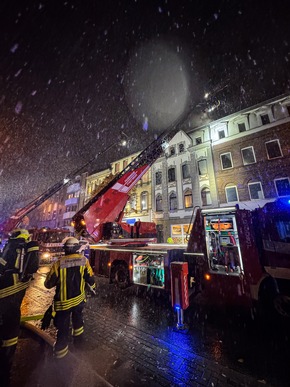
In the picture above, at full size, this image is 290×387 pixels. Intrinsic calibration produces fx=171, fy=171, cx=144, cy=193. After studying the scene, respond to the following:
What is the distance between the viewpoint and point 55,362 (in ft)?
9.69

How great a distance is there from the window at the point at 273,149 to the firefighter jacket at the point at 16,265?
63.9 feet

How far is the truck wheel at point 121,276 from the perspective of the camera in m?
6.89

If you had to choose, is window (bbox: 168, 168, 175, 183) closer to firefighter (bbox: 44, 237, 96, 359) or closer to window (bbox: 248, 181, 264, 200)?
window (bbox: 248, 181, 264, 200)

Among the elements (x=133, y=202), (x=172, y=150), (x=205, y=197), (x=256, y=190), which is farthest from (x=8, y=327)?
(x=172, y=150)

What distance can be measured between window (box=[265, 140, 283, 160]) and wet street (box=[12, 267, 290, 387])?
16.1 metres

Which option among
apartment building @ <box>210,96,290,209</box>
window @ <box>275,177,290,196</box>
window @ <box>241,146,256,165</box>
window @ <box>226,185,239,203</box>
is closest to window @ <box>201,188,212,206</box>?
apartment building @ <box>210,96,290,209</box>

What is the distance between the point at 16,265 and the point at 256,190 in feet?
60.0

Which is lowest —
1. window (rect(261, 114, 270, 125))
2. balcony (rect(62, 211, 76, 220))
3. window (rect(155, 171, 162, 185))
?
balcony (rect(62, 211, 76, 220))

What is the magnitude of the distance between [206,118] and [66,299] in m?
22.2

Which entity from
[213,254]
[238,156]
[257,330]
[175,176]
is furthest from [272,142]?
[257,330]

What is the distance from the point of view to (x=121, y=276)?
7172 mm

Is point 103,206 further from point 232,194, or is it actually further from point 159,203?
point 159,203

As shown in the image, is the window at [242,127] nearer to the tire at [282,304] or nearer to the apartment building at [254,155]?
the apartment building at [254,155]

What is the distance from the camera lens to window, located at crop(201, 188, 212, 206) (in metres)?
18.5
